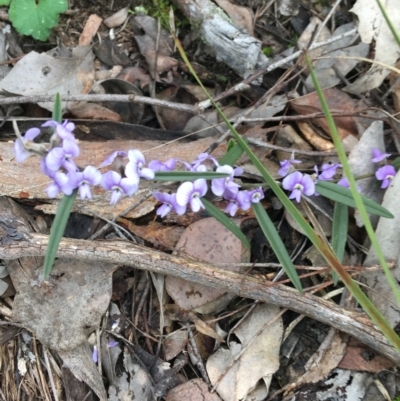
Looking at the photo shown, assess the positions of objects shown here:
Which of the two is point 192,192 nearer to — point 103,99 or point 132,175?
point 132,175

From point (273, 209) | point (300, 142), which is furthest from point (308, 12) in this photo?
point (273, 209)

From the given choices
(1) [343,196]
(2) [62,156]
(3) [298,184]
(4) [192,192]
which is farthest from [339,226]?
(2) [62,156]

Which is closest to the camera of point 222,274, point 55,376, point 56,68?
point 222,274

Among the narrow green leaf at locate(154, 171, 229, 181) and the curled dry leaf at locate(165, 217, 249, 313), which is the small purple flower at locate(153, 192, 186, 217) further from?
the curled dry leaf at locate(165, 217, 249, 313)

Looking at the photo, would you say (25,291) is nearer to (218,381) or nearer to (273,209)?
(218,381)

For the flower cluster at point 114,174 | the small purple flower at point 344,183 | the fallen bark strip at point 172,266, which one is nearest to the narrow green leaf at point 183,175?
the flower cluster at point 114,174
